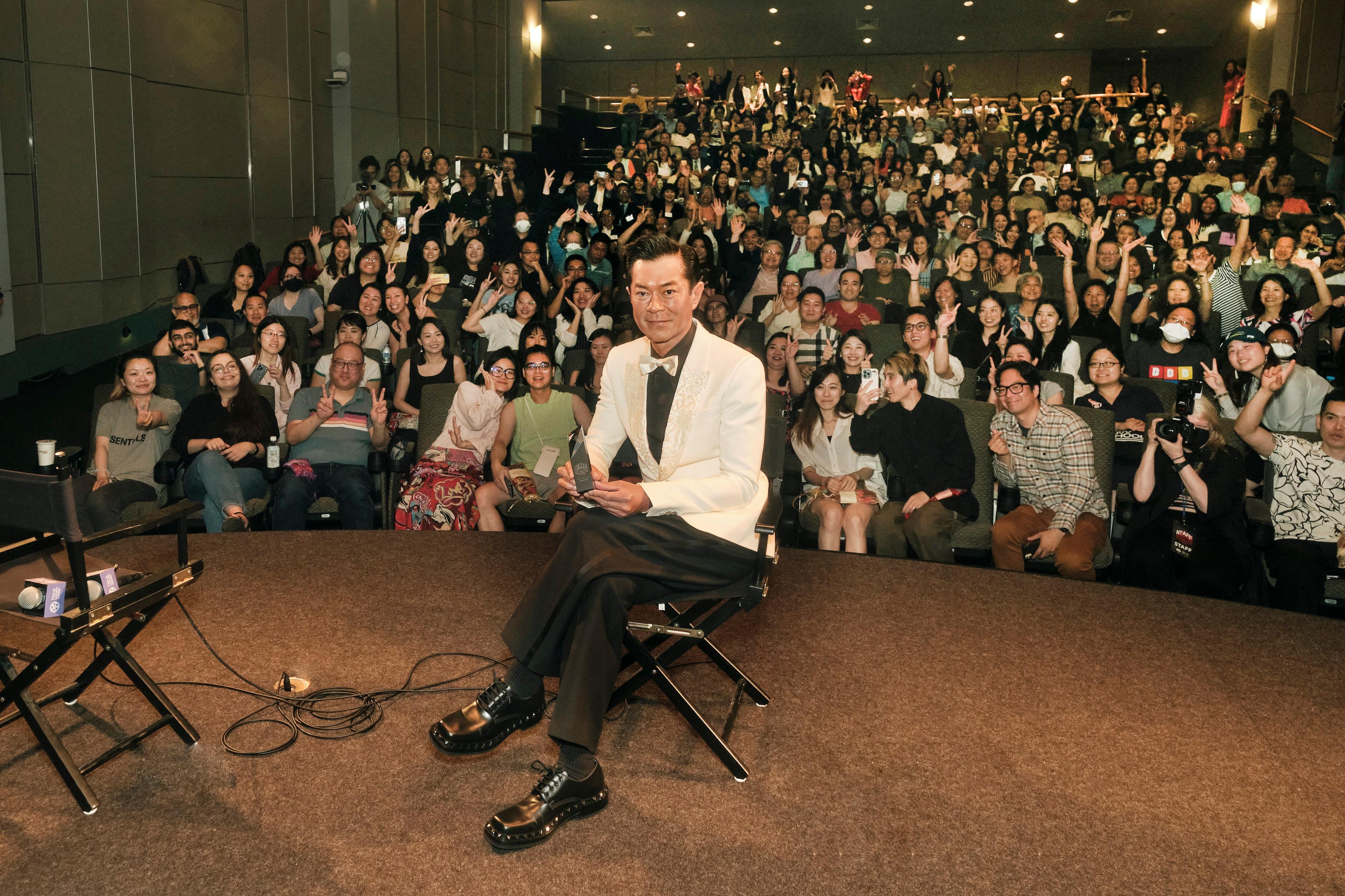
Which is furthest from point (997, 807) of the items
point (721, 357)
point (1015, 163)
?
point (1015, 163)

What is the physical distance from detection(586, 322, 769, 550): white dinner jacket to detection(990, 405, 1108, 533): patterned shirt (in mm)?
1961

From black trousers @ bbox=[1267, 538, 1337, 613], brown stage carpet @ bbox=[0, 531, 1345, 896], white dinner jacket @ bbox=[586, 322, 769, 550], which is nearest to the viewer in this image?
brown stage carpet @ bbox=[0, 531, 1345, 896]

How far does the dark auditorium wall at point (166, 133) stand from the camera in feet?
21.6

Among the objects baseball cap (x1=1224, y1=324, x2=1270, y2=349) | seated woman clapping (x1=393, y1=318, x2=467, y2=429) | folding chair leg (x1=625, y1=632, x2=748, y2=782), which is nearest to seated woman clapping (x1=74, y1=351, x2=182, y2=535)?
seated woman clapping (x1=393, y1=318, x2=467, y2=429)

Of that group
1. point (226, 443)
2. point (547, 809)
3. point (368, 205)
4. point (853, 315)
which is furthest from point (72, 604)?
point (368, 205)

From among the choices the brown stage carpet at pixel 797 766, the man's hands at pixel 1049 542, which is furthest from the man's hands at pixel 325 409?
the man's hands at pixel 1049 542

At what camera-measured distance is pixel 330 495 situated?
4629 mm

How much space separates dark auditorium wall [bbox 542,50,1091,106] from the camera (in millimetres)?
19781

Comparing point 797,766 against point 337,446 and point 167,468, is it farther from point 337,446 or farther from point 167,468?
point 167,468

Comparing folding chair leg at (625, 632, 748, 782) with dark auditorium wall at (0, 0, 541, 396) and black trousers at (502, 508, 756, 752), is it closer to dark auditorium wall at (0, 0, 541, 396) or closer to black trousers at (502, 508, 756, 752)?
black trousers at (502, 508, 756, 752)

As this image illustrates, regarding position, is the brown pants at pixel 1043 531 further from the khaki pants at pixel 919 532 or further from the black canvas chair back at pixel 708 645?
the black canvas chair back at pixel 708 645

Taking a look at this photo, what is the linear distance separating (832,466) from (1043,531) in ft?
2.98

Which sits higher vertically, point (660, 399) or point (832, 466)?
point (660, 399)

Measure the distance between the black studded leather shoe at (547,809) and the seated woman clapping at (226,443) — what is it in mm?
2608
